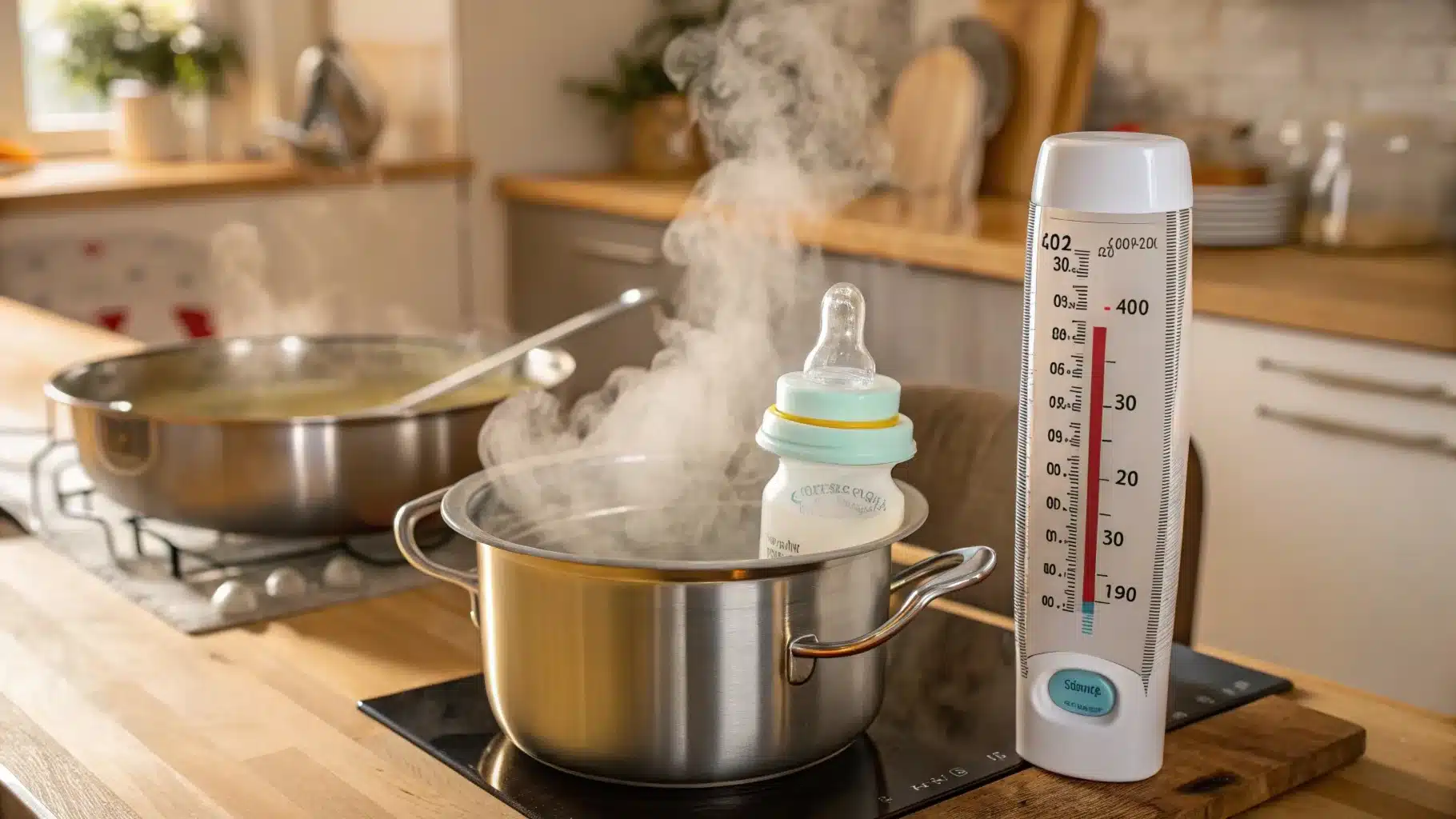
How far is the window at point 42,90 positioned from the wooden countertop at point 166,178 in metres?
0.08

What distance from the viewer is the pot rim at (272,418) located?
105cm

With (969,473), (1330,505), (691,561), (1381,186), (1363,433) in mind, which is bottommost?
(1330,505)

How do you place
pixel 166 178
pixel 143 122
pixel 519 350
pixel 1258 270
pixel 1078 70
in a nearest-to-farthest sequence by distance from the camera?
pixel 519 350 → pixel 1258 270 → pixel 1078 70 → pixel 166 178 → pixel 143 122

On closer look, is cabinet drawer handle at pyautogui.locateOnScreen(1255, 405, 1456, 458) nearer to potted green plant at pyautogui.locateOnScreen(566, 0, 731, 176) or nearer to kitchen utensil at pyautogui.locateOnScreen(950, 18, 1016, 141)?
kitchen utensil at pyautogui.locateOnScreen(950, 18, 1016, 141)

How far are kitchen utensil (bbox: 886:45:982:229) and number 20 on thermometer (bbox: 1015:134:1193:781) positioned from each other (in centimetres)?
213

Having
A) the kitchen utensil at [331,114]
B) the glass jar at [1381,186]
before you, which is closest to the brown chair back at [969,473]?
the glass jar at [1381,186]

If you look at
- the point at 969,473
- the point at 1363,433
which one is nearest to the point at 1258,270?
the point at 1363,433

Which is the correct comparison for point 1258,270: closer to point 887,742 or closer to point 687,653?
point 887,742

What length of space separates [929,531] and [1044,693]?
1.95 feet

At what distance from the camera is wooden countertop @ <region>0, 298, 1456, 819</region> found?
750 millimetres

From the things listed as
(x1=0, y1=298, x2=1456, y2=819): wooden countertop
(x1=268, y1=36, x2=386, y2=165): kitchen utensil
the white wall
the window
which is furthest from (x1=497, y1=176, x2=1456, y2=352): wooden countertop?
the window

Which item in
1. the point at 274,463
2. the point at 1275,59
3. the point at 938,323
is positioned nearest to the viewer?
the point at 274,463

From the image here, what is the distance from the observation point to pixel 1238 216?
2.51 m

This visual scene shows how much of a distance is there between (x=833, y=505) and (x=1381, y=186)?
211 cm
